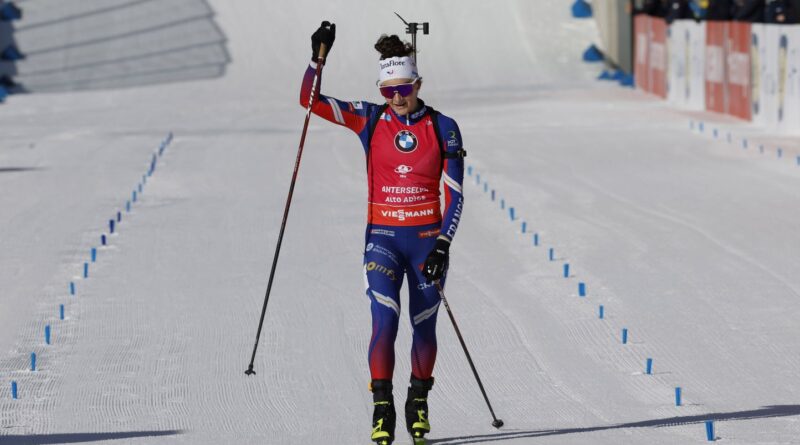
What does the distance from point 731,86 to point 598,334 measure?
1569cm

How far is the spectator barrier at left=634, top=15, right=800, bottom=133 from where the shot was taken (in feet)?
71.4

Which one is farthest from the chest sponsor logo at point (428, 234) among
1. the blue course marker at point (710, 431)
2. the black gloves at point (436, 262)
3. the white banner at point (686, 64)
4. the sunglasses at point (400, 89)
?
the white banner at point (686, 64)

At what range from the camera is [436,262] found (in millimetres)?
6895

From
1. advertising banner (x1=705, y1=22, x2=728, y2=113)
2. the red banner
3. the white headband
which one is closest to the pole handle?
the white headband

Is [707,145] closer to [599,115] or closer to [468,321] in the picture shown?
[599,115]

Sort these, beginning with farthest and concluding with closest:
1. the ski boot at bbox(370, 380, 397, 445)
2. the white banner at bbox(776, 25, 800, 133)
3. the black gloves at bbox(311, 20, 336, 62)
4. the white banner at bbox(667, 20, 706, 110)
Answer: the white banner at bbox(667, 20, 706, 110)
the white banner at bbox(776, 25, 800, 133)
the black gloves at bbox(311, 20, 336, 62)
the ski boot at bbox(370, 380, 397, 445)

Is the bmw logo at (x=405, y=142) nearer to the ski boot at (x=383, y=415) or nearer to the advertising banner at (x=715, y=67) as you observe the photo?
the ski boot at (x=383, y=415)

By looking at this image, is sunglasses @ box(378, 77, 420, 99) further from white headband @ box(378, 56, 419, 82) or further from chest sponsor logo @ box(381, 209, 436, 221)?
chest sponsor logo @ box(381, 209, 436, 221)

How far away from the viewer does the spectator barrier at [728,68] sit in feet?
71.4

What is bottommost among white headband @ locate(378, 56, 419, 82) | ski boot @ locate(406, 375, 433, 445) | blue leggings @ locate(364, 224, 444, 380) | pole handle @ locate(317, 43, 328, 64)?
ski boot @ locate(406, 375, 433, 445)

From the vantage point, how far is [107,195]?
17297 millimetres

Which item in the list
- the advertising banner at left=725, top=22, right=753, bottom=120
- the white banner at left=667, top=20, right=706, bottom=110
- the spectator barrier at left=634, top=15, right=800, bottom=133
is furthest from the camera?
the white banner at left=667, top=20, right=706, bottom=110

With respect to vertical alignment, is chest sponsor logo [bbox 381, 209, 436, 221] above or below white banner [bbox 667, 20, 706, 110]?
above

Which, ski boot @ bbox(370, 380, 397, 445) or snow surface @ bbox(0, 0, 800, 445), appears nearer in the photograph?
ski boot @ bbox(370, 380, 397, 445)
